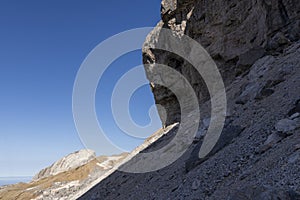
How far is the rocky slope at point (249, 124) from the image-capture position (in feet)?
22.1

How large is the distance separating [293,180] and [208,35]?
999 inches

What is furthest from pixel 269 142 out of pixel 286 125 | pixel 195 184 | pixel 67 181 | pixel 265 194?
pixel 67 181

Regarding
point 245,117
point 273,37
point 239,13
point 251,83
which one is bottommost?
point 245,117

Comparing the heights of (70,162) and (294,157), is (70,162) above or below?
above

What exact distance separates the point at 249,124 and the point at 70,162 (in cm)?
5693

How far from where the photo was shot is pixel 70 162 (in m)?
60.3

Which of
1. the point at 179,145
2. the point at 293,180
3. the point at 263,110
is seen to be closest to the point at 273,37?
the point at 263,110

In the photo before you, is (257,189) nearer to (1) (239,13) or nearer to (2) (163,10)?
(1) (239,13)

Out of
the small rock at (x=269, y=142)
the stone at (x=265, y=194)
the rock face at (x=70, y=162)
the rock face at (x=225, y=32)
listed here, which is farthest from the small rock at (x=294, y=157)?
the rock face at (x=70, y=162)

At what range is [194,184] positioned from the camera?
8961 millimetres

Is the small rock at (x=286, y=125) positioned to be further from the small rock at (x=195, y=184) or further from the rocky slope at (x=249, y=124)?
the small rock at (x=195, y=184)

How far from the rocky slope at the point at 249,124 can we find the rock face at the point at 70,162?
142 feet

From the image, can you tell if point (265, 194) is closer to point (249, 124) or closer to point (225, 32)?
point (249, 124)

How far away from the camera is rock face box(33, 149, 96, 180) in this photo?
59.2 m
